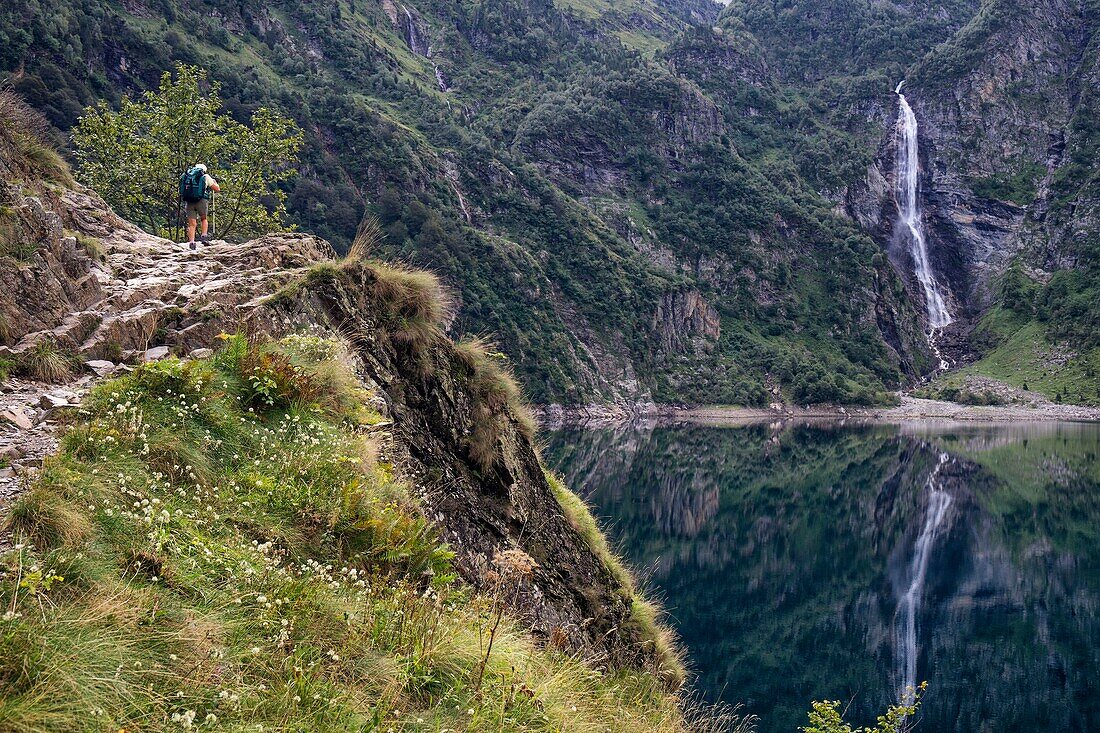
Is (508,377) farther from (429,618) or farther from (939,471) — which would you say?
Result: (939,471)

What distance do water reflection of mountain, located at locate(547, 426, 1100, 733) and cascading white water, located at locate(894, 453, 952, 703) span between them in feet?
0.98

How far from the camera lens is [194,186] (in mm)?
14094

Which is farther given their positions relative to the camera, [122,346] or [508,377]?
→ [508,377]

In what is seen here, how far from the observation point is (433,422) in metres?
10.2

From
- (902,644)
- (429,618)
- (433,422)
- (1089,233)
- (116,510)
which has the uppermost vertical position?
(1089,233)

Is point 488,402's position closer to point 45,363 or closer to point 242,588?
point 45,363

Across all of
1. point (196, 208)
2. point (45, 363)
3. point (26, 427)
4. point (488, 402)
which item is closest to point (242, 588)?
point (26, 427)

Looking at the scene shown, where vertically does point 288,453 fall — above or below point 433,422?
above

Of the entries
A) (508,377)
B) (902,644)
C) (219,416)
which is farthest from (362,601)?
(902,644)

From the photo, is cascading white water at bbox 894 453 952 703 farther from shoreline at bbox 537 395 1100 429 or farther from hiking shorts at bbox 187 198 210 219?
shoreline at bbox 537 395 1100 429

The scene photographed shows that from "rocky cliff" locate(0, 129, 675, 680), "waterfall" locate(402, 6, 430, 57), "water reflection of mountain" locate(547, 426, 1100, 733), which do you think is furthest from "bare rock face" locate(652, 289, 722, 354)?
"rocky cliff" locate(0, 129, 675, 680)

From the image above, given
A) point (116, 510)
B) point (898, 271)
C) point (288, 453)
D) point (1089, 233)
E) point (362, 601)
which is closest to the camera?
point (116, 510)

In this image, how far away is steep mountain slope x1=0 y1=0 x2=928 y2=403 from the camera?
11550cm

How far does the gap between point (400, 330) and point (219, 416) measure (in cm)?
399
